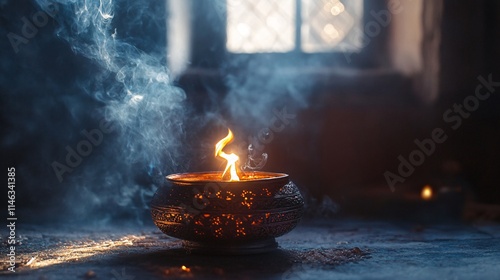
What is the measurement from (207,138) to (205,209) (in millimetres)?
2258

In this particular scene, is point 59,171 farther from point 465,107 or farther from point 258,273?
point 465,107

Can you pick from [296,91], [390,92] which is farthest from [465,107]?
[296,91]

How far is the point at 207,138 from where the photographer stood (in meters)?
5.64

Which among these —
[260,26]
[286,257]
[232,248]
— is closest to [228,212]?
[232,248]
